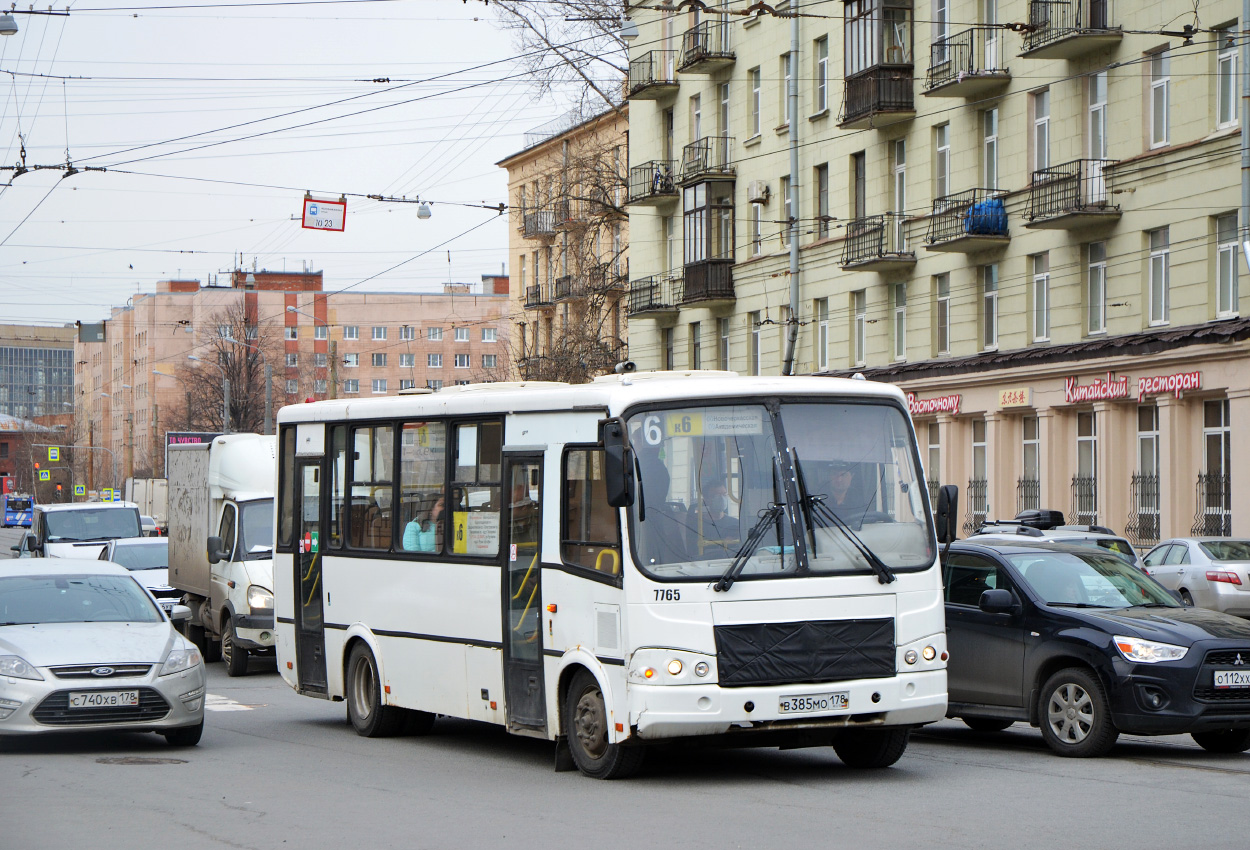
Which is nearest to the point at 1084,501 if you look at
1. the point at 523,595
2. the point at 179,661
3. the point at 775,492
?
the point at 523,595

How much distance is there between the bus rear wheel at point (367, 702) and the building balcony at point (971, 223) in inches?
948

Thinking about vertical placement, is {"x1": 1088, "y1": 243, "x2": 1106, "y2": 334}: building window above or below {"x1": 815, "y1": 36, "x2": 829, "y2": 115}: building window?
below

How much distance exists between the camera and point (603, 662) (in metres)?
11.1

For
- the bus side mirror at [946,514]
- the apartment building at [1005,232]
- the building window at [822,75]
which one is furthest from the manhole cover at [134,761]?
the building window at [822,75]

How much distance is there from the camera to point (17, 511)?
389 ft

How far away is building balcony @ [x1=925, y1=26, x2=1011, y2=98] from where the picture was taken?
1436 inches

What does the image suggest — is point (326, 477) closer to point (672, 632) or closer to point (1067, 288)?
point (672, 632)

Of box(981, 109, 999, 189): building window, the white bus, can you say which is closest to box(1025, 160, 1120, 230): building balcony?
box(981, 109, 999, 189): building window

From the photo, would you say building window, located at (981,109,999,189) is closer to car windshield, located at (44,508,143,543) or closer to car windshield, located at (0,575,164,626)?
car windshield, located at (44,508,143,543)

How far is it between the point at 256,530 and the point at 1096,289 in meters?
18.8

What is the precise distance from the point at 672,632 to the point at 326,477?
18.9 feet

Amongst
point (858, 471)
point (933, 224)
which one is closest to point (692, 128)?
point (933, 224)

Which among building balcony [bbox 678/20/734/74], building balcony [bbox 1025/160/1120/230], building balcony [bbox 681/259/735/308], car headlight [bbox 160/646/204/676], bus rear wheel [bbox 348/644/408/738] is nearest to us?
car headlight [bbox 160/646/204/676]

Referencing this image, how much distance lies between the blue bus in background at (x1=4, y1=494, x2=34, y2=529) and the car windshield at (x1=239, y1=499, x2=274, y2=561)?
99012 mm
